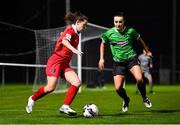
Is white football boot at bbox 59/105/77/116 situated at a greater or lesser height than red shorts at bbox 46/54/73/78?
lesser

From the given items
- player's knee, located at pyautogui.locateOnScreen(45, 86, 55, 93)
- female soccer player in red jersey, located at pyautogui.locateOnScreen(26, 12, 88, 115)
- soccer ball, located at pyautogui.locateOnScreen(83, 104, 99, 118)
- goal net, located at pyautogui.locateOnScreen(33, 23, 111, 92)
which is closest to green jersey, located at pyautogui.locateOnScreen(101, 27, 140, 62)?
female soccer player in red jersey, located at pyautogui.locateOnScreen(26, 12, 88, 115)

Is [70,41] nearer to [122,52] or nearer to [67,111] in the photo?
[67,111]

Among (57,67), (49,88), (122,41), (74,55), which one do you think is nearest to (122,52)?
(122,41)

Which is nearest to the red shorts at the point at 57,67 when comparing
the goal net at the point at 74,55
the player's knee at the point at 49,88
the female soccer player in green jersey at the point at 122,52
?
the player's knee at the point at 49,88

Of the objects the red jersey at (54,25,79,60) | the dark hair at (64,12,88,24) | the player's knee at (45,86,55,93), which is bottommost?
the player's knee at (45,86,55,93)

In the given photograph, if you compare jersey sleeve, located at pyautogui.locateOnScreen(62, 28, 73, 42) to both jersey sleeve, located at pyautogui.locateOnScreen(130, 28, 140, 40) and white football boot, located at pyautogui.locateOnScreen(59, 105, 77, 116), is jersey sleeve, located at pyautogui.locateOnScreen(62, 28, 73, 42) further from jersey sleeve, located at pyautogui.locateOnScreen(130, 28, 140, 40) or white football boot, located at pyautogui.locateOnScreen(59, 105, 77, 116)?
jersey sleeve, located at pyautogui.locateOnScreen(130, 28, 140, 40)

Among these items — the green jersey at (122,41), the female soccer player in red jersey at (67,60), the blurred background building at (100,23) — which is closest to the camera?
the female soccer player in red jersey at (67,60)

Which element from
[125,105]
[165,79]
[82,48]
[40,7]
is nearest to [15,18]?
[40,7]

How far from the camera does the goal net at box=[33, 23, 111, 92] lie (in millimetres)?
21594

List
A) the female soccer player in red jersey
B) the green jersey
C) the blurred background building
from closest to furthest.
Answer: the female soccer player in red jersey
the green jersey
the blurred background building

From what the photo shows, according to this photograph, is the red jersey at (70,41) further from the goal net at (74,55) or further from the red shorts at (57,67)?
the goal net at (74,55)

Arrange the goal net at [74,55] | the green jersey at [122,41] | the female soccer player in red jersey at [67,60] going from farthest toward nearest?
1. the goal net at [74,55]
2. the green jersey at [122,41]
3. the female soccer player in red jersey at [67,60]

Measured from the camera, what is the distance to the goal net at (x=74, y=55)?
Answer: 2159cm

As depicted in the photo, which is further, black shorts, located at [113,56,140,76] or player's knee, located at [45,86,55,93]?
black shorts, located at [113,56,140,76]
